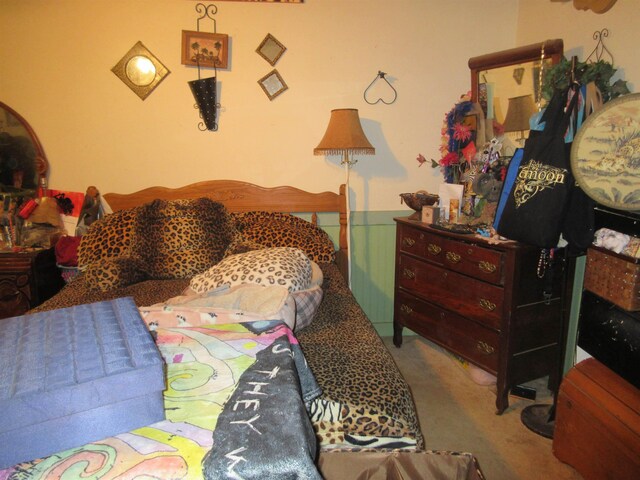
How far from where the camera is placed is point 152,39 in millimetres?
2719

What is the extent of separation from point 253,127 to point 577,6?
203 cm

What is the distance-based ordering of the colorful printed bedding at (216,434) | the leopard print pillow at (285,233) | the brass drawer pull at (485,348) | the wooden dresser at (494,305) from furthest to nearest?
the leopard print pillow at (285,233) → the brass drawer pull at (485,348) → the wooden dresser at (494,305) → the colorful printed bedding at (216,434)

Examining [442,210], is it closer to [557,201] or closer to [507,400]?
[557,201]

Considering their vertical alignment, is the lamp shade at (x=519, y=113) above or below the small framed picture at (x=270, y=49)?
below

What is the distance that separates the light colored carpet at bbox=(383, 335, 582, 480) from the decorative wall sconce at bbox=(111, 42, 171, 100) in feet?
8.29

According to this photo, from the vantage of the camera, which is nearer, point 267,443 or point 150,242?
point 267,443

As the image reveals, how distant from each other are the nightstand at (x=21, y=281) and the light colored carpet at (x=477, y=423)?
2.34 meters

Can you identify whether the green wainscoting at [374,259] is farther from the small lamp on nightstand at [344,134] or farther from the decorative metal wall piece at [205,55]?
the decorative metal wall piece at [205,55]

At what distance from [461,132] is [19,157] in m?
3.02

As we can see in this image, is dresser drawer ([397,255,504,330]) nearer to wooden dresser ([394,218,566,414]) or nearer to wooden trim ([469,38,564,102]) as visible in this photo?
wooden dresser ([394,218,566,414])

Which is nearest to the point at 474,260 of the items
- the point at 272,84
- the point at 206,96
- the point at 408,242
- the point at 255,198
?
the point at 408,242

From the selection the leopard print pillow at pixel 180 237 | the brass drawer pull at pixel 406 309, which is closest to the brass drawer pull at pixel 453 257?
the brass drawer pull at pixel 406 309

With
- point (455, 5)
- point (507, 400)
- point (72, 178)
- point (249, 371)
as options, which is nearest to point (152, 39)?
point (72, 178)

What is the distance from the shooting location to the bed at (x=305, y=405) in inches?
23.6
